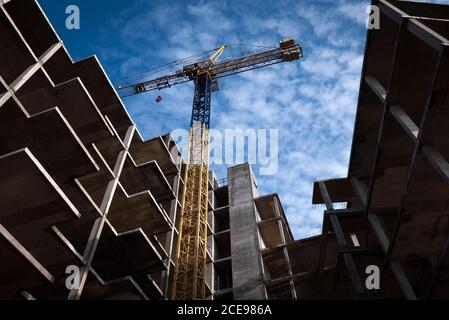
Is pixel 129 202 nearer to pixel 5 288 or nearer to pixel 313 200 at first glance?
pixel 5 288

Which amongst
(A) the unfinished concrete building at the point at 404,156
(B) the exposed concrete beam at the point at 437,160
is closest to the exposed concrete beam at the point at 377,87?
(A) the unfinished concrete building at the point at 404,156

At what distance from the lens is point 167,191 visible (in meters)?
21.1

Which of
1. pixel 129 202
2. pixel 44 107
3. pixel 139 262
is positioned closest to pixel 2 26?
pixel 44 107

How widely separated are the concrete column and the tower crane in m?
1.79

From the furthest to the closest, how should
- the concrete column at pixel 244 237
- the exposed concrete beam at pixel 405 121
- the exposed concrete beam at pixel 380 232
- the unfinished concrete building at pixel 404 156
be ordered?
1. the concrete column at pixel 244 237
2. the exposed concrete beam at pixel 380 232
3. the exposed concrete beam at pixel 405 121
4. the unfinished concrete building at pixel 404 156

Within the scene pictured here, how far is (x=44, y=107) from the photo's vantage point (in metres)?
→ 16.2

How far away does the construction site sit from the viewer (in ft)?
39.2

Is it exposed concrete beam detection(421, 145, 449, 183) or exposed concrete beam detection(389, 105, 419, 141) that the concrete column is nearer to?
exposed concrete beam detection(389, 105, 419, 141)

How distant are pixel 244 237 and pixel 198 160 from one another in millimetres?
9070

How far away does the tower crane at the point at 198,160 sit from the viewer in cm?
2195

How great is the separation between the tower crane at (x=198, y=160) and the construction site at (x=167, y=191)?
214 millimetres

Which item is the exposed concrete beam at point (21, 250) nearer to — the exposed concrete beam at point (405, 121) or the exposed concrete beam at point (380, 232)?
the exposed concrete beam at point (380, 232)

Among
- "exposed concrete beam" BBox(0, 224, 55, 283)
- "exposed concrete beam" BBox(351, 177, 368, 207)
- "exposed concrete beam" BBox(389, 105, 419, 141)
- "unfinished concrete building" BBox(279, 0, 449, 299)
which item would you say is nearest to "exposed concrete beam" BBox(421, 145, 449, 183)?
"unfinished concrete building" BBox(279, 0, 449, 299)
